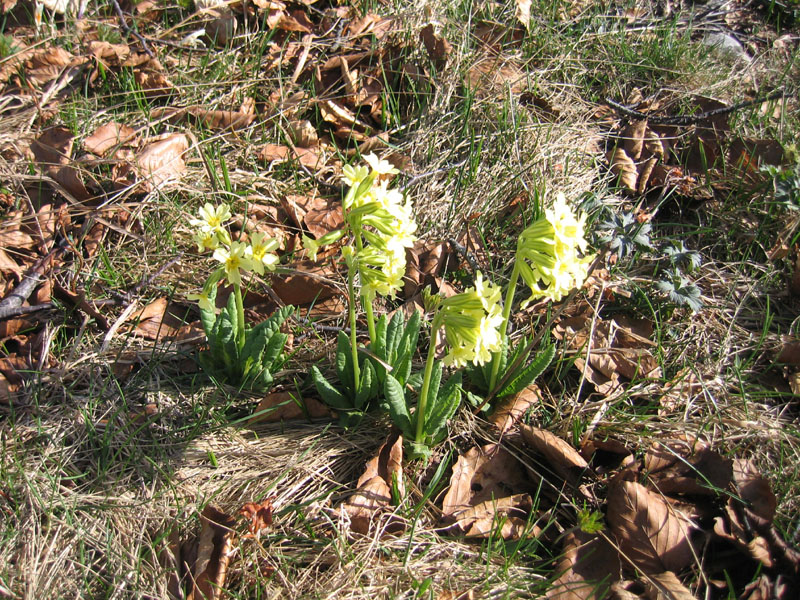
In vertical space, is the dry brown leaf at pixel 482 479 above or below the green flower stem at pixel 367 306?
below

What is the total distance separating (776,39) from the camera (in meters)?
3.78

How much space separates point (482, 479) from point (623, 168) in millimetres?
1803

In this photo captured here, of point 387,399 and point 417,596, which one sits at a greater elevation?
point 387,399

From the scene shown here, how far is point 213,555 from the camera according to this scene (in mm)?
1800

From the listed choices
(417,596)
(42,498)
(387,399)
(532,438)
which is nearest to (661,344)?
(532,438)

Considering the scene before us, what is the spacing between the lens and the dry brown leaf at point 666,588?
1.75 m

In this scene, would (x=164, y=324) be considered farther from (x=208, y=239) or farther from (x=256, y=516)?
(x=256, y=516)

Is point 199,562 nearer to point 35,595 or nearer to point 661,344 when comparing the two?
point 35,595

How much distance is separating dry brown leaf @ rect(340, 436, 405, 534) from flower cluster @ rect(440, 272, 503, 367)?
50 cm

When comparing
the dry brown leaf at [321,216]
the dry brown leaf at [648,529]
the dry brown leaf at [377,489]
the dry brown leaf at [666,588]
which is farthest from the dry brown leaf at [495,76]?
the dry brown leaf at [666,588]

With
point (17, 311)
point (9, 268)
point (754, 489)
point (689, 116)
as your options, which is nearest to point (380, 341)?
point (754, 489)

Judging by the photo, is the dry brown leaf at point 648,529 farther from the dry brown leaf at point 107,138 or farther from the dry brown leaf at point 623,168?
the dry brown leaf at point 107,138

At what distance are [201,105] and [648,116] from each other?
2.31 metres

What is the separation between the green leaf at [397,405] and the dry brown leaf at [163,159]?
1.50 meters
